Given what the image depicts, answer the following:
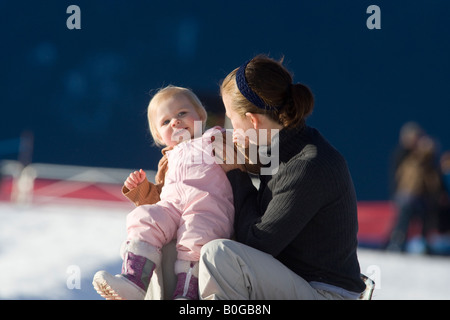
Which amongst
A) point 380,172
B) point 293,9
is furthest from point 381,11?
point 380,172

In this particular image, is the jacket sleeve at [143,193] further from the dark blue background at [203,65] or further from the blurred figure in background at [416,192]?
the dark blue background at [203,65]

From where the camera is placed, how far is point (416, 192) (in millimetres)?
6309

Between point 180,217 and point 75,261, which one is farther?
point 75,261

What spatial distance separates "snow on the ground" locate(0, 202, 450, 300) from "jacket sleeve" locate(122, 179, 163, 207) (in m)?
1.87

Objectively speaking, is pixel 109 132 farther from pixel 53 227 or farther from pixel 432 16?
pixel 432 16

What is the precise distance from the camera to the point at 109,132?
384 inches

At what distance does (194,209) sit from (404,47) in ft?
23.6

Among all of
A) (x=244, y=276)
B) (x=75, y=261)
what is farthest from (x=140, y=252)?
(x=75, y=261)

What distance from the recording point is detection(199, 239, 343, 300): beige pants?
5.32ft

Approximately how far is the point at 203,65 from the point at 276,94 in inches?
301

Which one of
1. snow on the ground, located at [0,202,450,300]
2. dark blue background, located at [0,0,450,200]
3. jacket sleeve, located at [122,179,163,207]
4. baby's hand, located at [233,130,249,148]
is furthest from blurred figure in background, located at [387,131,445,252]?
baby's hand, located at [233,130,249,148]

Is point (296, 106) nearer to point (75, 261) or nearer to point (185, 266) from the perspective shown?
point (185, 266)

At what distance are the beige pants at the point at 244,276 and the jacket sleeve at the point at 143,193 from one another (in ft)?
1.76

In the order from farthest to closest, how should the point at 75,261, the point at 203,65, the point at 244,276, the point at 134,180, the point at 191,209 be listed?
the point at 203,65 < the point at 75,261 < the point at 134,180 < the point at 191,209 < the point at 244,276
